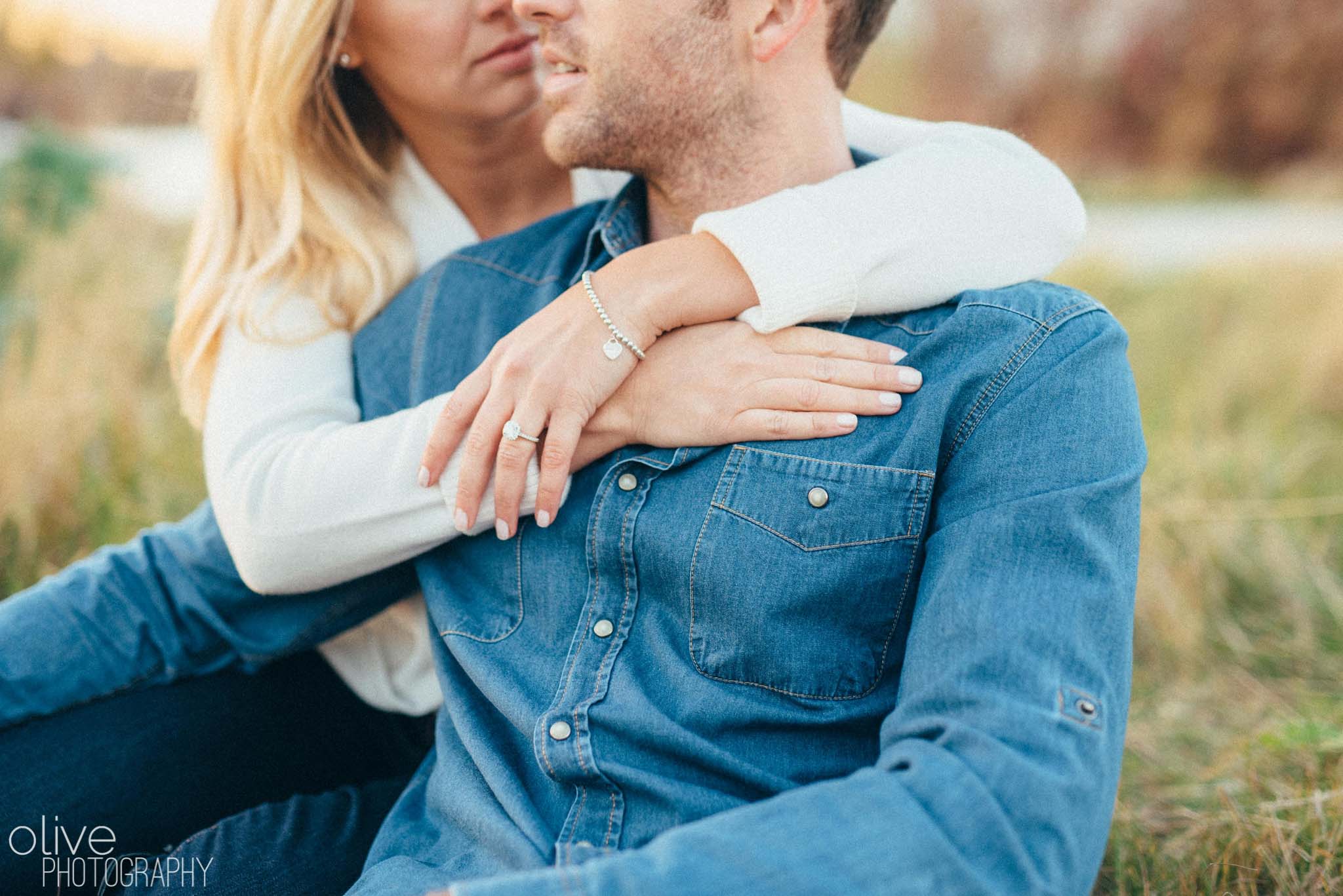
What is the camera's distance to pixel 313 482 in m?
1.70

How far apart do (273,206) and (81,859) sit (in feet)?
3.98

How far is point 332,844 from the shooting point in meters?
1.76

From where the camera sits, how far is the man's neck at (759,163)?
1857 mm

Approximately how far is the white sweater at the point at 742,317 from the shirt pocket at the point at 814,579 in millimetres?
252

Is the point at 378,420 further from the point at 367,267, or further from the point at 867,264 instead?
the point at 867,264

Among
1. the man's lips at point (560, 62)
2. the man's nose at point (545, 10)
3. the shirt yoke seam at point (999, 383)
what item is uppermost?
the man's nose at point (545, 10)

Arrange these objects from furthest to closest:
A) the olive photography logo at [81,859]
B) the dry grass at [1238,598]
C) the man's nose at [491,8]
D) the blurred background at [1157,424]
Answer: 1. the blurred background at [1157,424]
2. the man's nose at [491,8]
3. the dry grass at [1238,598]
4. the olive photography logo at [81,859]

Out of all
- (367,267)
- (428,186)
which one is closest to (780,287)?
(367,267)

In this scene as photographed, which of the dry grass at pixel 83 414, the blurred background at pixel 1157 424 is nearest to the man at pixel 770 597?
the blurred background at pixel 1157 424

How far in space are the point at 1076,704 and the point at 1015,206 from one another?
76 centimetres

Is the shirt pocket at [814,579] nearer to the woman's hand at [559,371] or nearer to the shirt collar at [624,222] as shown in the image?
the woman's hand at [559,371]

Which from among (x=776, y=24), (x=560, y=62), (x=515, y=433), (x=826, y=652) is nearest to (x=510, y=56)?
(x=560, y=62)

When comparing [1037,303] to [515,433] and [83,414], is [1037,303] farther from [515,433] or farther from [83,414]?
[83,414]

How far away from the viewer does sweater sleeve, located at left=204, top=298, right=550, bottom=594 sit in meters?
1.68
